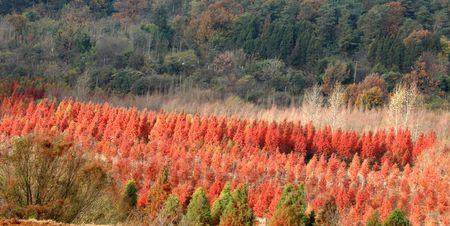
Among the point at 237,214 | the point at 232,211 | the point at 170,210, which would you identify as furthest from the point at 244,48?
the point at 170,210

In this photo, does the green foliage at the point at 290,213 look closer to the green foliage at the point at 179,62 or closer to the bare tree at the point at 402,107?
the bare tree at the point at 402,107

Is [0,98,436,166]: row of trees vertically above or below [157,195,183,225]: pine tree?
Result: below

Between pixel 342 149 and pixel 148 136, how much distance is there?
9741 millimetres

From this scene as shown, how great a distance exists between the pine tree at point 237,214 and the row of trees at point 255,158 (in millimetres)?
2047

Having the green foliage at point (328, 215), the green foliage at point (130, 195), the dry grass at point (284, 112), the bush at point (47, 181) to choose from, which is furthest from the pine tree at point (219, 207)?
the dry grass at point (284, 112)

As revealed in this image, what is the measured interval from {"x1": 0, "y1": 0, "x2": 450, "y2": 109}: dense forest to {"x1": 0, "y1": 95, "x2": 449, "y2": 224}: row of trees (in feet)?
35.8

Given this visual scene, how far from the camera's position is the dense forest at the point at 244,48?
47.3 meters

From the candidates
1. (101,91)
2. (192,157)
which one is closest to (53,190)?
(192,157)

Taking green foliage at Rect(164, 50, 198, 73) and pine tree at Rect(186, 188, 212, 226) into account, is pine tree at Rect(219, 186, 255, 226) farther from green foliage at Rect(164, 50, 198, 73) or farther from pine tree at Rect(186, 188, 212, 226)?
green foliage at Rect(164, 50, 198, 73)

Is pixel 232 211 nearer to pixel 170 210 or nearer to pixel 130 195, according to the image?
pixel 170 210

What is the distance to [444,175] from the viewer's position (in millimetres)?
24375

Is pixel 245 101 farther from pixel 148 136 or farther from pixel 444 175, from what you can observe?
pixel 444 175

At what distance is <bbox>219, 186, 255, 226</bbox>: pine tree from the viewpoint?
14617 millimetres

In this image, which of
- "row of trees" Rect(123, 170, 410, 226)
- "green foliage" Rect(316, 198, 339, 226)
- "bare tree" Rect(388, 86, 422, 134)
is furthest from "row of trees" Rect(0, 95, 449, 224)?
"bare tree" Rect(388, 86, 422, 134)
